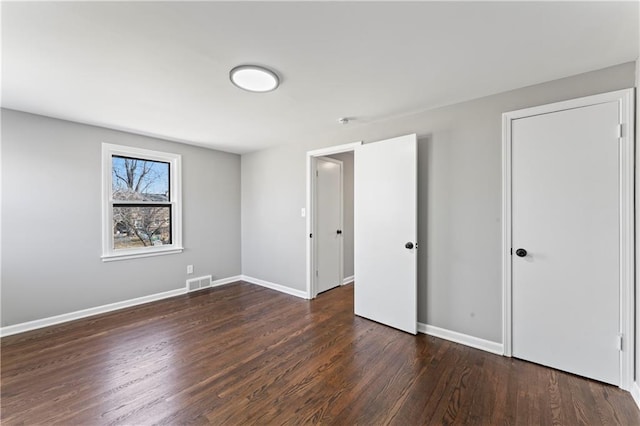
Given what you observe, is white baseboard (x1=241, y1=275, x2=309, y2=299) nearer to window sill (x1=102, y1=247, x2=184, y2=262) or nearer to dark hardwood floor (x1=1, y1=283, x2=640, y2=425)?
dark hardwood floor (x1=1, y1=283, x2=640, y2=425)

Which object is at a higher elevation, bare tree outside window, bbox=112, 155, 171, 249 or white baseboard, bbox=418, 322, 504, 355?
bare tree outside window, bbox=112, 155, 171, 249

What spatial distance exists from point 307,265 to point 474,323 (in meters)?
2.19

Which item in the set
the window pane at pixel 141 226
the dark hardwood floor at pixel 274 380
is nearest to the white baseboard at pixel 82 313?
the dark hardwood floor at pixel 274 380

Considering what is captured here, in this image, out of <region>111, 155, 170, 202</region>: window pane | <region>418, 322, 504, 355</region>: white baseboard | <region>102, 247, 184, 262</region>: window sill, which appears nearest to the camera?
<region>418, 322, 504, 355</region>: white baseboard

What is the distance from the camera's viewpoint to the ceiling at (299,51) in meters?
1.43

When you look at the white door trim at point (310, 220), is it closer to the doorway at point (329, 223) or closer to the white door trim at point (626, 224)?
the doorway at point (329, 223)

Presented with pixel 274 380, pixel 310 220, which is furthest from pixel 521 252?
pixel 310 220

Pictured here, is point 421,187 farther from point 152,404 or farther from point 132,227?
point 132,227

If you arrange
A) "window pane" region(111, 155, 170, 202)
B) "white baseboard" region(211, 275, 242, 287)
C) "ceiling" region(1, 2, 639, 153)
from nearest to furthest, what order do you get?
1. "ceiling" region(1, 2, 639, 153)
2. "window pane" region(111, 155, 170, 202)
3. "white baseboard" region(211, 275, 242, 287)

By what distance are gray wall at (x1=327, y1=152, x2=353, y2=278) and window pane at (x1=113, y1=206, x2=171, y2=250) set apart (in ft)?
9.23

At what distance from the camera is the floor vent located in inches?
166

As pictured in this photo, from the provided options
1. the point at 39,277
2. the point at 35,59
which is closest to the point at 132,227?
the point at 39,277

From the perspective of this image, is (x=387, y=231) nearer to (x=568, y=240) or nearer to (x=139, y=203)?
(x=568, y=240)

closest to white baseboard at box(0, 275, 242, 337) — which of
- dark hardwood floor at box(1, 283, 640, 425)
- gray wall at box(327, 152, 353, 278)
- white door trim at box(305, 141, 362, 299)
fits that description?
dark hardwood floor at box(1, 283, 640, 425)
